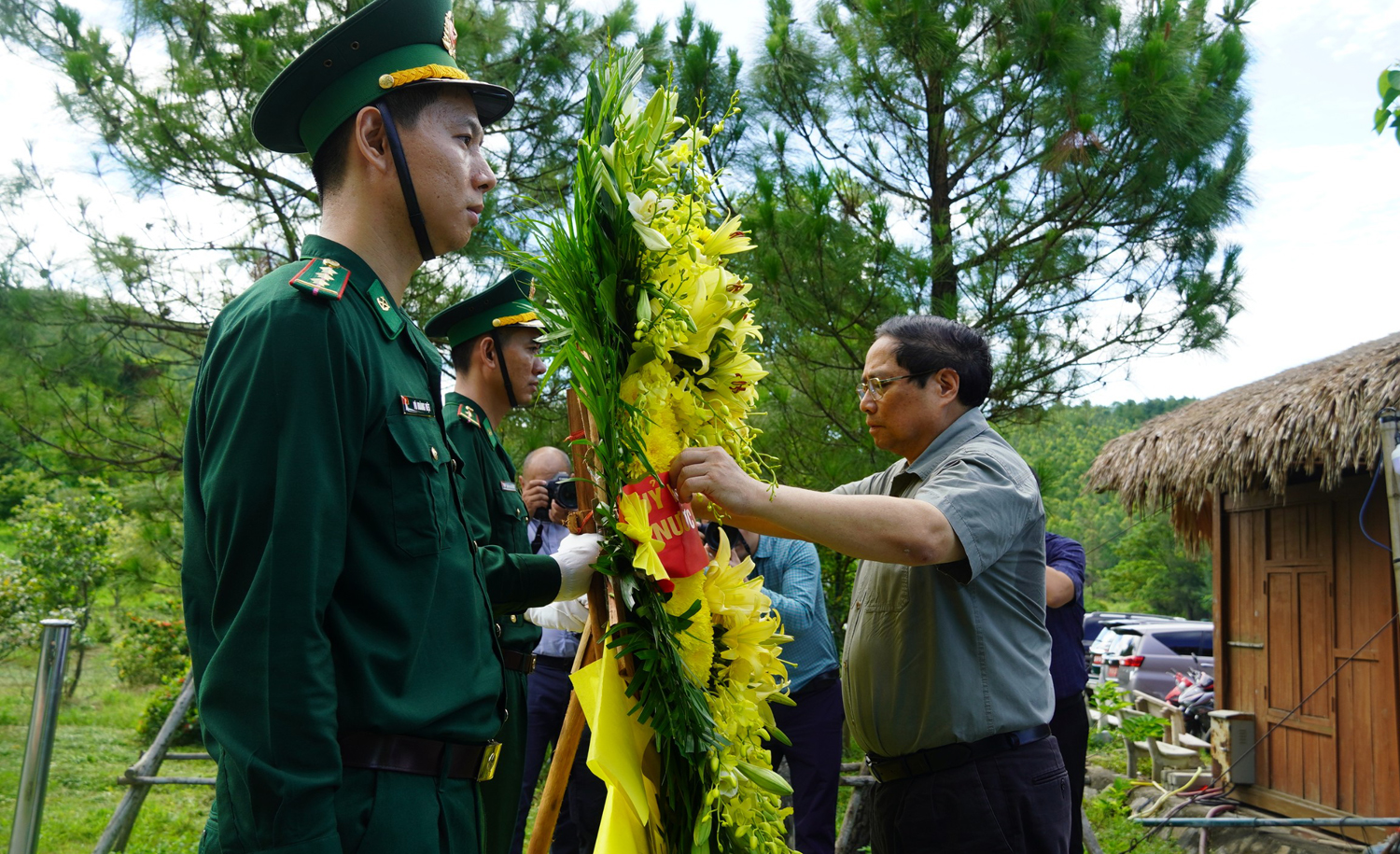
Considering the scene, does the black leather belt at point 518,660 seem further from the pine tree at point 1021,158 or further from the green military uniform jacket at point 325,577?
the pine tree at point 1021,158

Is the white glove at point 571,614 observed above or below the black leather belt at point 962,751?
above

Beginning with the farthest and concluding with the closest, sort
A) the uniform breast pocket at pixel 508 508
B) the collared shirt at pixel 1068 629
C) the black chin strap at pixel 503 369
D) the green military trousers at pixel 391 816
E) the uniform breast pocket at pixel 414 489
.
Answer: the collared shirt at pixel 1068 629, the black chin strap at pixel 503 369, the uniform breast pocket at pixel 508 508, the uniform breast pocket at pixel 414 489, the green military trousers at pixel 391 816

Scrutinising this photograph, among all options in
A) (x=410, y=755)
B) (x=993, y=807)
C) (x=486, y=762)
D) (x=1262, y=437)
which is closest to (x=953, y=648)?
(x=993, y=807)

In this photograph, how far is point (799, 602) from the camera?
4633 mm

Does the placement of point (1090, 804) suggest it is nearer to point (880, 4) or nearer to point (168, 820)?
point (880, 4)

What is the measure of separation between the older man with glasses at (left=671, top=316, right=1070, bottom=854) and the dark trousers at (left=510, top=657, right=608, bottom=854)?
5.75ft

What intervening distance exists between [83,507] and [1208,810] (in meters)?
13.9

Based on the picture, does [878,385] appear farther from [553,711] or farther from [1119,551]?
[1119,551]

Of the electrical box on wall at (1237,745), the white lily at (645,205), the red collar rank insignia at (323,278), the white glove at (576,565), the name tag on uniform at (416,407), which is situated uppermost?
the white lily at (645,205)

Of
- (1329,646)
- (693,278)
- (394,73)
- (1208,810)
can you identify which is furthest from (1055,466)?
(394,73)

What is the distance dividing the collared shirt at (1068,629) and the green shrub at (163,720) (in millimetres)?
8580

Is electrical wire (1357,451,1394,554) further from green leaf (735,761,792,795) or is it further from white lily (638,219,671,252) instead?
white lily (638,219,671,252)

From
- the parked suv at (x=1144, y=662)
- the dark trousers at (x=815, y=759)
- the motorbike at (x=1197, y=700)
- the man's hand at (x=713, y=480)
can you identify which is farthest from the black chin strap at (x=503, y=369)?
the parked suv at (x=1144, y=662)

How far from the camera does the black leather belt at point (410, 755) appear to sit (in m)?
1.34
